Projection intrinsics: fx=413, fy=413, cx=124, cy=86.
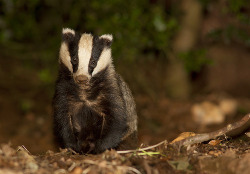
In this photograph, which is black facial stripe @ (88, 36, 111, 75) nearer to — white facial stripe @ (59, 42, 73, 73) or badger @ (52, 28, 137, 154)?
badger @ (52, 28, 137, 154)

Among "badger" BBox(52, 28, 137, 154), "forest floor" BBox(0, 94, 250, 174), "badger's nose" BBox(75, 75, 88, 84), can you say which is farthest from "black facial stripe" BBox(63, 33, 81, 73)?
"forest floor" BBox(0, 94, 250, 174)

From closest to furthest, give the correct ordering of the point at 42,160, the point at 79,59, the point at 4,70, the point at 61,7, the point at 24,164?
1. the point at 24,164
2. the point at 42,160
3. the point at 79,59
4. the point at 61,7
5. the point at 4,70

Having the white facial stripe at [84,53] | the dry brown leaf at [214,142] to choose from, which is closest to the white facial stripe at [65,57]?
the white facial stripe at [84,53]

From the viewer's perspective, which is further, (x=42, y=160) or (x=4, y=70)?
(x=4, y=70)

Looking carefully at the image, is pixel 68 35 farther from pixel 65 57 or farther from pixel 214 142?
pixel 214 142

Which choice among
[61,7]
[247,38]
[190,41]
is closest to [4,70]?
[61,7]

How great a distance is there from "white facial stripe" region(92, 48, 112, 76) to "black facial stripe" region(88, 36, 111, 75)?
0.16ft

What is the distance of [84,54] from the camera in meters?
3.97

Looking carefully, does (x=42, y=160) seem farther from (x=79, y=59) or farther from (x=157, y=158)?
(x=79, y=59)

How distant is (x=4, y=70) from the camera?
35.1 ft

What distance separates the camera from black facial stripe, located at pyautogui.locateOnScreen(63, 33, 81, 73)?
13.0ft

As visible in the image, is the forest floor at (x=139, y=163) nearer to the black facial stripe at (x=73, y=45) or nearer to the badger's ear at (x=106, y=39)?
the black facial stripe at (x=73, y=45)

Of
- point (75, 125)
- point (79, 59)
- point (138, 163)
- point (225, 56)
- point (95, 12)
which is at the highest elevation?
point (225, 56)

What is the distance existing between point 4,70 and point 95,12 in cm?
431
